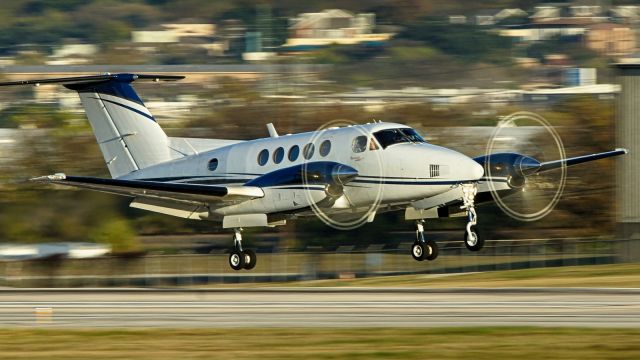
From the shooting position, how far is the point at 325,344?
1953 cm

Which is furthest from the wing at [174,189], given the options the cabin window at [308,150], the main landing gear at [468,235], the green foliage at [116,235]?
the green foliage at [116,235]

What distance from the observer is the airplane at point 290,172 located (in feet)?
95.3

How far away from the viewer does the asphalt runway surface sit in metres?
22.3

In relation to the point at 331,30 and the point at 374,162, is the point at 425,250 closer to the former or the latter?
the point at 374,162

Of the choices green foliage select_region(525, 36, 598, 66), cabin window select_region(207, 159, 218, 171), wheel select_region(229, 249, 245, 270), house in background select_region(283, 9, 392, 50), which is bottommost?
wheel select_region(229, 249, 245, 270)

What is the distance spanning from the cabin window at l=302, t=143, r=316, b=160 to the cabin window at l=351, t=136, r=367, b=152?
1291 mm

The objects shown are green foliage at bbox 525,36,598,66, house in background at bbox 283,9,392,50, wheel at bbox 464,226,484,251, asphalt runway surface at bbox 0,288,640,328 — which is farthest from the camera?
house in background at bbox 283,9,392,50

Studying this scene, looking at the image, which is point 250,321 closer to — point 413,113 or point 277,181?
point 277,181

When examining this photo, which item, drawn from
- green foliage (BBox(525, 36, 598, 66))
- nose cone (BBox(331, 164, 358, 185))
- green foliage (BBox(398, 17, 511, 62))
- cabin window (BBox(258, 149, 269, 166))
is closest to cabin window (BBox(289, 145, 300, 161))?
cabin window (BBox(258, 149, 269, 166))

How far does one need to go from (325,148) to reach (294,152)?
129 cm

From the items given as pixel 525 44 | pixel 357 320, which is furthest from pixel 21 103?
pixel 357 320

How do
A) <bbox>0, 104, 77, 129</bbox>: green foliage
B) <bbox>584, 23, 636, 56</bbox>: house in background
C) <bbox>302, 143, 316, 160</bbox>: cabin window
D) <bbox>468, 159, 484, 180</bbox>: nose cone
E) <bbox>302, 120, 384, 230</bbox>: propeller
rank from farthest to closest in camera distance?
<bbox>584, 23, 636, 56</bbox>: house in background
<bbox>0, 104, 77, 129</bbox>: green foliage
<bbox>302, 143, 316, 160</bbox>: cabin window
<bbox>302, 120, 384, 230</bbox>: propeller
<bbox>468, 159, 484, 180</bbox>: nose cone

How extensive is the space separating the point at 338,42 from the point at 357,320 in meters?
86.0

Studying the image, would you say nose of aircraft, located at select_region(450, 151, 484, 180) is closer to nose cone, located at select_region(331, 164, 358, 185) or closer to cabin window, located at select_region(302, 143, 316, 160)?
nose cone, located at select_region(331, 164, 358, 185)
